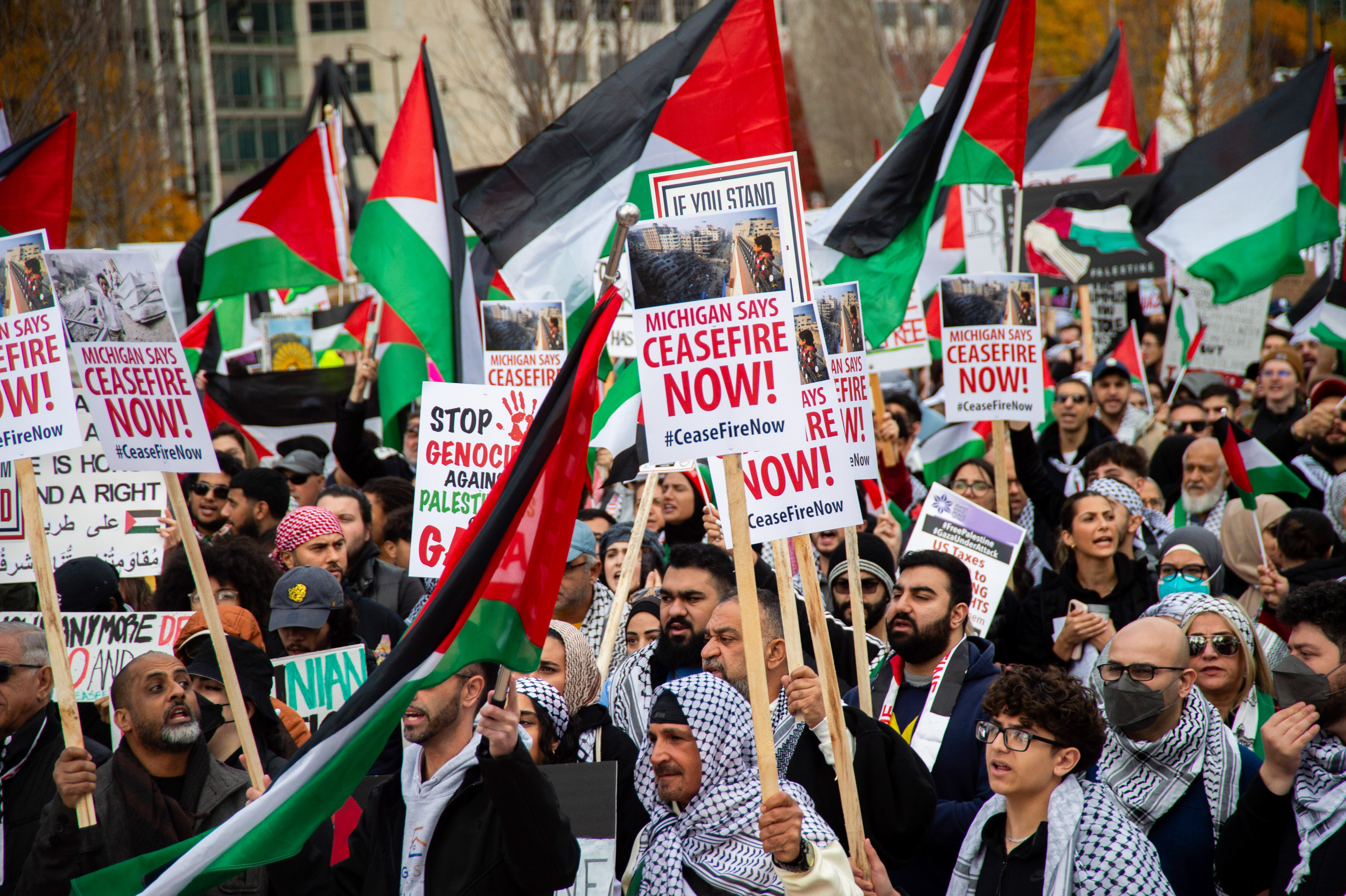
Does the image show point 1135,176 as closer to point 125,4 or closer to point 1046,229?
point 1046,229

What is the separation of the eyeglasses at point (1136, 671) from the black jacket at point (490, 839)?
187 centimetres

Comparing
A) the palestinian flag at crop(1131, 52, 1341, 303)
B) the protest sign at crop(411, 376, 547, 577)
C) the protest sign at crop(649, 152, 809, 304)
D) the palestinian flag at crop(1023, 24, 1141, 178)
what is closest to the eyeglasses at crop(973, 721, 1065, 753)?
the protest sign at crop(649, 152, 809, 304)

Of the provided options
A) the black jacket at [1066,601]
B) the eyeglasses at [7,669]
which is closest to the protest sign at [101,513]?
the eyeglasses at [7,669]

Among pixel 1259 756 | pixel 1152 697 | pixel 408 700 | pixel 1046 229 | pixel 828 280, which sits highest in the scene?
pixel 1046 229

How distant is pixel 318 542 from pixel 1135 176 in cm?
816

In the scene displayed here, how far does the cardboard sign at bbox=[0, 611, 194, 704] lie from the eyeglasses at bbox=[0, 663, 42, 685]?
812 millimetres

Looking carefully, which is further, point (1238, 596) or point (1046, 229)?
point (1046, 229)

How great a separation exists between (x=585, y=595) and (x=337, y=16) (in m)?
63.1

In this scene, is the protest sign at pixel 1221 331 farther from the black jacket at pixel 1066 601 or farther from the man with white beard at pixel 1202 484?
the black jacket at pixel 1066 601

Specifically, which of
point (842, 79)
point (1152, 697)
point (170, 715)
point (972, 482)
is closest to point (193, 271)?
point (972, 482)

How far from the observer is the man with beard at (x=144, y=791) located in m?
4.12

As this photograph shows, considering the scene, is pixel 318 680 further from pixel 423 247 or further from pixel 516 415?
pixel 423 247

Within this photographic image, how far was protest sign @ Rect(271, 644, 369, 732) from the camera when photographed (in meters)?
5.41

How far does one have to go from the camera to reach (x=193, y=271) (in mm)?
11266
